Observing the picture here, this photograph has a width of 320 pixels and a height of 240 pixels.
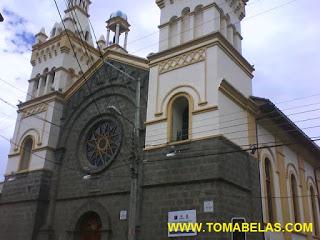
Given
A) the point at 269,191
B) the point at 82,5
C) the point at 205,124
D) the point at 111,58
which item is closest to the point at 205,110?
the point at 205,124

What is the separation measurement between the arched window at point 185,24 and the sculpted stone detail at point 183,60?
4.15 ft

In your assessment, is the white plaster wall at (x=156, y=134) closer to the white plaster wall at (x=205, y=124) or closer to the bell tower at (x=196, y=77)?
the bell tower at (x=196, y=77)

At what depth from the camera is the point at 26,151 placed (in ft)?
77.9

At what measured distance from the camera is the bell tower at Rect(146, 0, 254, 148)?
1611 centimetres

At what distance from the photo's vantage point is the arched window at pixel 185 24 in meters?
18.8

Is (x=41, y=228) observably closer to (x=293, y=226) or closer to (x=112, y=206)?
(x=112, y=206)

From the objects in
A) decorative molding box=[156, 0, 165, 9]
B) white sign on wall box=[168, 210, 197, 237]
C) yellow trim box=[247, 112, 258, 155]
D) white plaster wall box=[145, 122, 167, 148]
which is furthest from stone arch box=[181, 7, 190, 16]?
white sign on wall box=[168, 210, 197, 237]

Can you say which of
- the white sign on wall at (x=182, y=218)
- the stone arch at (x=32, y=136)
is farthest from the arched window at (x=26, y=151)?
the white sign on wall at (x=182, y=218)

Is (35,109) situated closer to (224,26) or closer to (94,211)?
(94,211)

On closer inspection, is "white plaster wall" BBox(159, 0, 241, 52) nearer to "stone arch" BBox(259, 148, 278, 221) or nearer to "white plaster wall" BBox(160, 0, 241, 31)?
"white plaster wall" BBox(160, 0, 241, 31)

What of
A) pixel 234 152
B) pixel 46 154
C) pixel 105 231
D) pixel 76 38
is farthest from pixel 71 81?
pixel 234 152

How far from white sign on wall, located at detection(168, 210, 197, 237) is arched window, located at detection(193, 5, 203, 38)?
27.4ft

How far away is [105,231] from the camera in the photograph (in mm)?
17453

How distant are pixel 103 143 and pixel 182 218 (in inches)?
290
